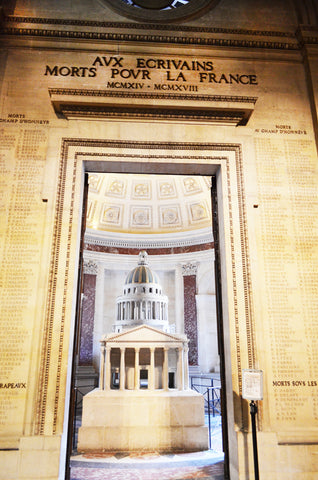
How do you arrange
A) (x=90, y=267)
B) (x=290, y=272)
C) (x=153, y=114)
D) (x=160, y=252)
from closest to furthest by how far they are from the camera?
(x=290, y=272) < (x=153, y=114) < (x=90, y=267) < (x=160, y=252)

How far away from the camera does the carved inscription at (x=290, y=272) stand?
5141 millimetres

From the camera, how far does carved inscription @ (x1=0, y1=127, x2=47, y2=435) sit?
4922mm

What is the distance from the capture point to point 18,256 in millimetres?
5453

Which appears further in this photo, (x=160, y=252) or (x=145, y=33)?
(x=160, y=252)

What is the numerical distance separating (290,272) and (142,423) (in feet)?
16.8

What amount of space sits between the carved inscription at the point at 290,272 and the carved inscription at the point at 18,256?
3780 millimetres

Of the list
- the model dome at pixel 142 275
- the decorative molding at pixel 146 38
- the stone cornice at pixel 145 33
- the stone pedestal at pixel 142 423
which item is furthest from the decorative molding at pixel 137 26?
the model dome at pixel 142 275

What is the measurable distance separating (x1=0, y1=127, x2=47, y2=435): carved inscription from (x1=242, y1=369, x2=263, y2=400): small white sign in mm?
3141

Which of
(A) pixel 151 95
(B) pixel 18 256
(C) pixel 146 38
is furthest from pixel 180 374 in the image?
(C) pixel 146 38

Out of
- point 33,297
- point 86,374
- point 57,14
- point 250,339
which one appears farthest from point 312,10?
point 86,374

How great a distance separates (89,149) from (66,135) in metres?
0.48

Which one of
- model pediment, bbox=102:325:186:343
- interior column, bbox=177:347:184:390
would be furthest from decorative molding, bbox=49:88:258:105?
interior column, bbox=177:347:184:390

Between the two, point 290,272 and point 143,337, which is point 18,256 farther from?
point 143,337

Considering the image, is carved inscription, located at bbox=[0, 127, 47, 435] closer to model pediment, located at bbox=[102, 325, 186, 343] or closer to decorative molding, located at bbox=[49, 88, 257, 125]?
decorative molding, located at bbox=[49, 88, 257, 125]
